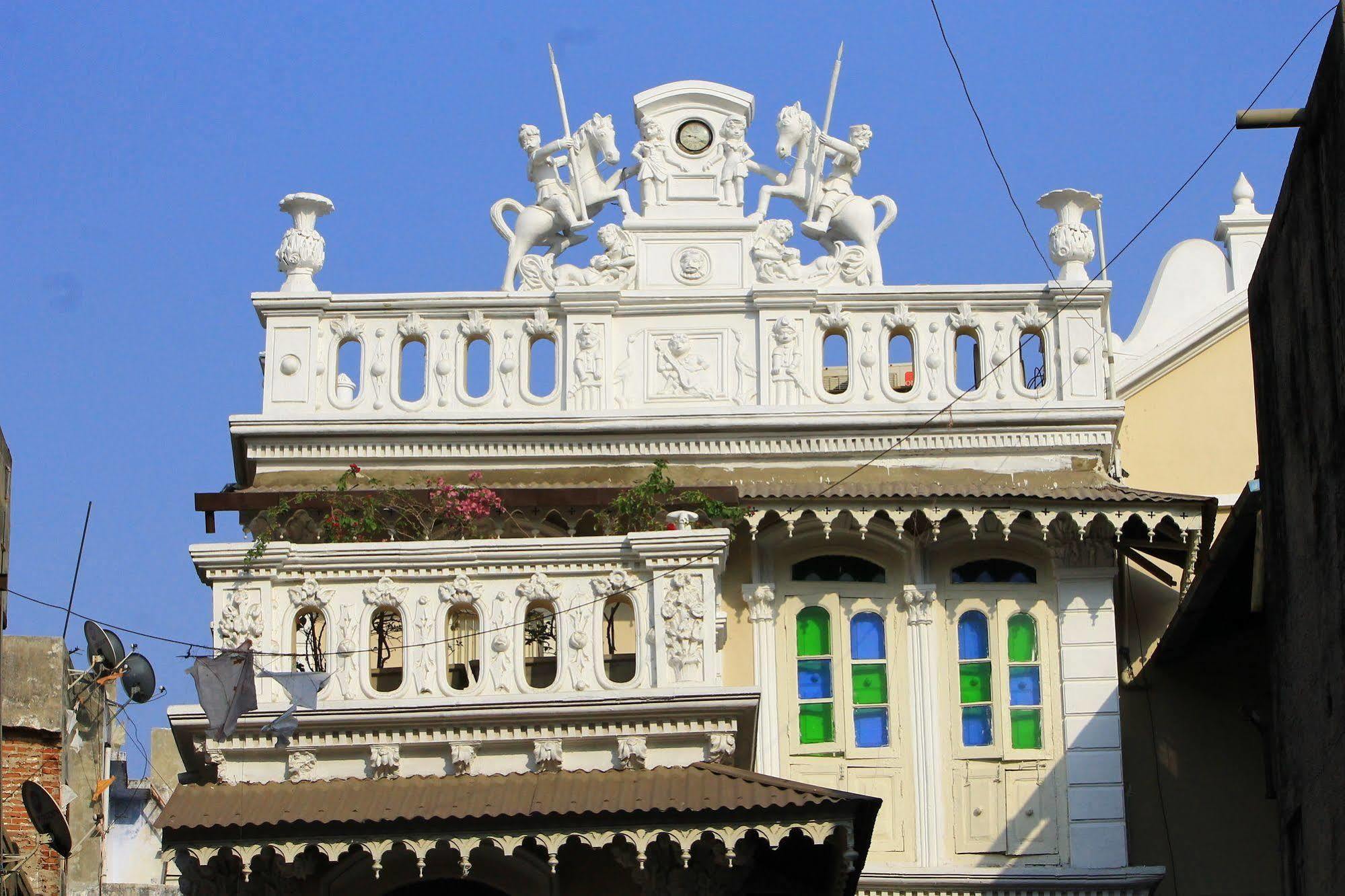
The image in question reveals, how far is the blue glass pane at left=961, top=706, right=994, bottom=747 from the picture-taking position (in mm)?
26000

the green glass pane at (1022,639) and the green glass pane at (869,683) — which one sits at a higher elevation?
the green glass pane at (1022,639)

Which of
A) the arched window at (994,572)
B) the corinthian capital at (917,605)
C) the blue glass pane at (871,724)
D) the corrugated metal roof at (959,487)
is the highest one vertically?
the corrugated metal roof at (959,487)

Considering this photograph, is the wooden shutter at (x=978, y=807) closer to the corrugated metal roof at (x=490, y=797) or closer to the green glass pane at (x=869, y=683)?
the green glass pane at (x=869, y=683)

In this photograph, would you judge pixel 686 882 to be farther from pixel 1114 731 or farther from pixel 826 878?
A: pixel 1114 731

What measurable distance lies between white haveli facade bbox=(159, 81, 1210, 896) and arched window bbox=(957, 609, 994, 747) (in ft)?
0.10

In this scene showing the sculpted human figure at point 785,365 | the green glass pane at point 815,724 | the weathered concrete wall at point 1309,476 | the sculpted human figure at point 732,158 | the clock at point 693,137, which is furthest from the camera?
the clock at point 693,137

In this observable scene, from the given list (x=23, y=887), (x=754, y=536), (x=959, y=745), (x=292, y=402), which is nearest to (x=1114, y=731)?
(x=959, y=745)

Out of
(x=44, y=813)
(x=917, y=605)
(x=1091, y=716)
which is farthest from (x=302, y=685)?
(x=1091, y=716)

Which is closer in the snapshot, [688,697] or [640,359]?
[688,697]

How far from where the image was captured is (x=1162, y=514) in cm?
2562

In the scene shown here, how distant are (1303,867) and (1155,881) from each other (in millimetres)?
4273

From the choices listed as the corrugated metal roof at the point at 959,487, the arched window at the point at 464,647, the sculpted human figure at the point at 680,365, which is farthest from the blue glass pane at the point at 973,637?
the arched window at the point at 464,647

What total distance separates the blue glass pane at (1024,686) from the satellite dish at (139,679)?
10377mm

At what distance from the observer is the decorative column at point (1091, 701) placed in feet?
84.1
